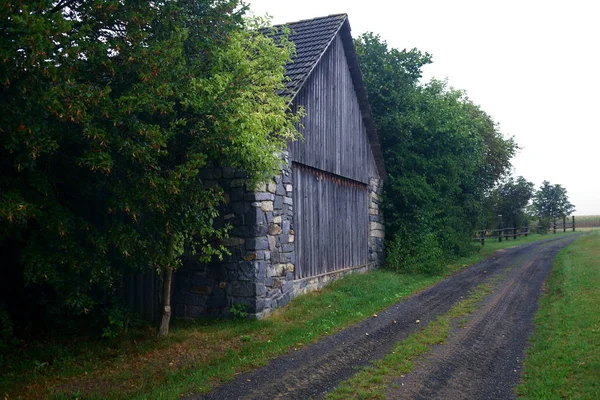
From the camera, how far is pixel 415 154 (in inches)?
720

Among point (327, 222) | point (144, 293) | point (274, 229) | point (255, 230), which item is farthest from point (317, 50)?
point (144, 293)

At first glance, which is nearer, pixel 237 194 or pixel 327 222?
pixel 237 194

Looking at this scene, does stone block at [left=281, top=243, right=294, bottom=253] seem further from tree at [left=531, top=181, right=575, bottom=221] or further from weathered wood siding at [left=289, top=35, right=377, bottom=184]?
tree at [left=531, top=181, right=575, bottom=221]

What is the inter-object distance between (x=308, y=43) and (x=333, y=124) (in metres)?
2.20

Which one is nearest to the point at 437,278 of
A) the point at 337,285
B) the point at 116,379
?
the point at 337,285

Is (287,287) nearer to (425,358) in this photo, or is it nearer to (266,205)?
(266,205)

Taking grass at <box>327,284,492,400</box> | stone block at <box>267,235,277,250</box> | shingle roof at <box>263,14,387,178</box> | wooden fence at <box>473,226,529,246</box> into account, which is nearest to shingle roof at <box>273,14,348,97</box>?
shingle roof at <box>263,14,387,178</box>

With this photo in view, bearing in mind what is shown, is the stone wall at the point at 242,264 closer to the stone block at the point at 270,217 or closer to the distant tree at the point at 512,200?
the stone block at the point at 270,217

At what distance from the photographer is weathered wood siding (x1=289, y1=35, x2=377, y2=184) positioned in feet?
37.7

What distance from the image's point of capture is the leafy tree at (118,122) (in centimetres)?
512

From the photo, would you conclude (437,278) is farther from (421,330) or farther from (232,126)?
(232,126)

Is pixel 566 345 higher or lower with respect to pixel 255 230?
lower

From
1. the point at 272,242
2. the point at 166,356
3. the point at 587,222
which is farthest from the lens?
the point at 587,222

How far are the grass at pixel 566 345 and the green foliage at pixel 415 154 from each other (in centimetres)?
536
